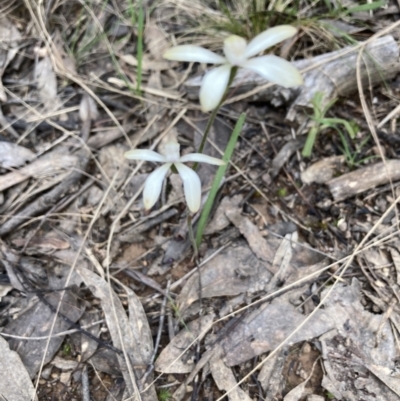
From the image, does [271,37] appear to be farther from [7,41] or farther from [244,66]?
[7,41]

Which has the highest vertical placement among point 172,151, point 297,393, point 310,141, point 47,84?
point 172,151

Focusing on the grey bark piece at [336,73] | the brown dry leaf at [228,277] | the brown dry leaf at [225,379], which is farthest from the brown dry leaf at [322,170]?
the brown dry leaf at [225,379]

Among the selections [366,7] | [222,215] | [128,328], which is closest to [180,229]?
[222,215]

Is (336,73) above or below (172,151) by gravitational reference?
below

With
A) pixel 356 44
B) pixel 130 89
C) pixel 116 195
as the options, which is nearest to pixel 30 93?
pixel 130 89

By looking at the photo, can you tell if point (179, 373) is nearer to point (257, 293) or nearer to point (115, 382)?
point (115, 382)

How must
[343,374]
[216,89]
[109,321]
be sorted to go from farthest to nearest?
1. [109,321]
2. [343,374]
3. [216,89]

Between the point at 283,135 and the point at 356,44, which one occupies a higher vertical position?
the point at 356,44
